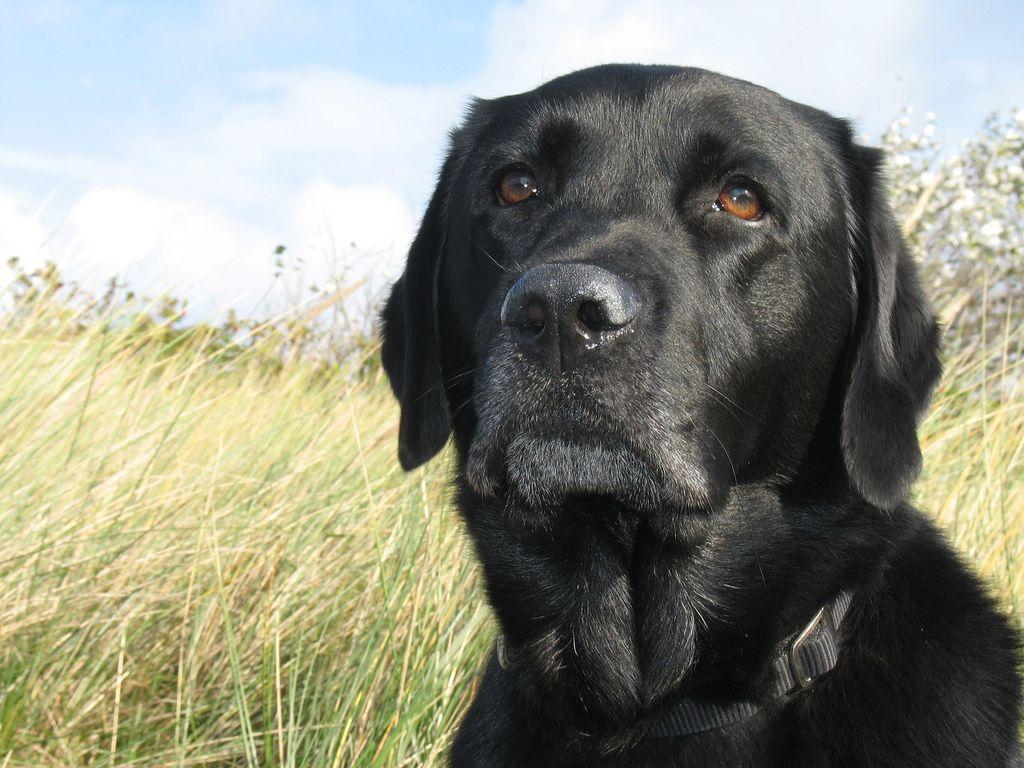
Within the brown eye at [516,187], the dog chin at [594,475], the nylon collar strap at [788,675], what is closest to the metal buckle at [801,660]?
the nylon collar strap at [788,675]

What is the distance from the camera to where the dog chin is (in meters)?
2.04

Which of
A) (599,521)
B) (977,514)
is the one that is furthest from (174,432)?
(977,514)

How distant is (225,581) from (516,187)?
5.32ft

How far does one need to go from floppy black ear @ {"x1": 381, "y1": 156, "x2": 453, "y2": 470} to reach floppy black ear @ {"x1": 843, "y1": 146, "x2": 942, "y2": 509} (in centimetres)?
95

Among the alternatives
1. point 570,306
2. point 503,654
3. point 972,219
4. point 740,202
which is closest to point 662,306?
point 570,306

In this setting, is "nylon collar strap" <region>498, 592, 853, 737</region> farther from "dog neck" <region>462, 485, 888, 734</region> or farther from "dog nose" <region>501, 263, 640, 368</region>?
"dog nose" <region>501, 263, 640, 368</region>

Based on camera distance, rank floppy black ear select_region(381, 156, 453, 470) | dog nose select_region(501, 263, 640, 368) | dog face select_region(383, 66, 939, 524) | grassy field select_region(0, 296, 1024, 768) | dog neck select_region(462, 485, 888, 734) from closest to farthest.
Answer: dog nose select_region(501, 263, 640, 368)
dog face select_region(383, 66, 939, 524)
dog neck select_region(462, 485, 888, 734)
floppy black ear select_region(381, 156, 453, 470)
grassy field select_region(0, 296, 1024, 768)

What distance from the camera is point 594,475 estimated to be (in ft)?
6.74

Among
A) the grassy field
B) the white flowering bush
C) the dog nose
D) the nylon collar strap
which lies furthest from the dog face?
the white flowering bush

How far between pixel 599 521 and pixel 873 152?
1112 millimetres

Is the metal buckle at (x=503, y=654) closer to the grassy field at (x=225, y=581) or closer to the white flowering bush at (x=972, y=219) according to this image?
the grassy field at (x=225, y=581)

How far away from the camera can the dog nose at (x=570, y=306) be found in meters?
1.87

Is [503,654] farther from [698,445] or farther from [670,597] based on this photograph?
[698,445]

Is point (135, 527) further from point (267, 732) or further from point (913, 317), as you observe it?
point (913, 317)
